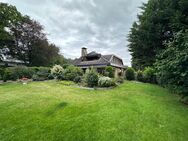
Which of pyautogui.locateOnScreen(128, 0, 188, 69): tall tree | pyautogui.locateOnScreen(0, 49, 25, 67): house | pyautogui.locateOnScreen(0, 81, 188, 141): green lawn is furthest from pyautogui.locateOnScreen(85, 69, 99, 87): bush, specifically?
pyautogui.locateOnScreen(0, 49, 25, 67): house

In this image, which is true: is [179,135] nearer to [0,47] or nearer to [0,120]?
[0,120]

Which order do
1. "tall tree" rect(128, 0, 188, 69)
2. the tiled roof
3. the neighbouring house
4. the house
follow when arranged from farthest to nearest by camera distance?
the house, the neighbouring house, the tiled roof, "tall tree" rect(128, 0, 188, 69)

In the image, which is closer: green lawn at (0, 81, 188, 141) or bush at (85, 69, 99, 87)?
green lawn at (0, 81, 188, 141)

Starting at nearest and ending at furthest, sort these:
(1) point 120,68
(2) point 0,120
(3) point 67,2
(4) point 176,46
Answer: (2) point 0,120, (4) point 176,46, (3) point 67,2, (1) point 120,68

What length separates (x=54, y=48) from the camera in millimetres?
33031

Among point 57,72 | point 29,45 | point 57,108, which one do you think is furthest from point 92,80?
point 29,45

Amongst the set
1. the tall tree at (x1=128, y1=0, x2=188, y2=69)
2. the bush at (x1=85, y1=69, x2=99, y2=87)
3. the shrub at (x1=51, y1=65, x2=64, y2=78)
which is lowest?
the bush at (x1=85, y1=69, x2=99, y2=87)

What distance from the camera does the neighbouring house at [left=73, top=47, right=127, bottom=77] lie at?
2565 centimetres

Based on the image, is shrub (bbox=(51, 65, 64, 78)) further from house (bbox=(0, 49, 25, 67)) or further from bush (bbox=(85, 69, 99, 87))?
house (bbox=(0, 49, 25, 67))

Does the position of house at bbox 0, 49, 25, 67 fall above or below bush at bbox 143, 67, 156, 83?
above

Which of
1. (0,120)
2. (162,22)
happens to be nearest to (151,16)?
(162,22)

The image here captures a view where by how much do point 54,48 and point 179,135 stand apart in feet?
101

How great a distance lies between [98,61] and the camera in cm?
2639

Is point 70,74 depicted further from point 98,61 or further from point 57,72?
point 98,61
